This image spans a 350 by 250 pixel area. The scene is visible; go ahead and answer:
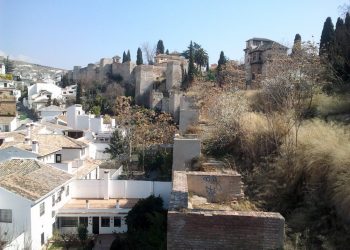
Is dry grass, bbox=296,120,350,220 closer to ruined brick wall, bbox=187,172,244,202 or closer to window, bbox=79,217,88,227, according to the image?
ruined brick wall, bbox=187,172,244,202

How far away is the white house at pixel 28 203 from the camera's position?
1293 centimetres

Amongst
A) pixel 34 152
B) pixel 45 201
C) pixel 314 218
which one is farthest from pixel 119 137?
pixel 314 218

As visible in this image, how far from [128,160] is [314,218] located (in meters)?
16.7

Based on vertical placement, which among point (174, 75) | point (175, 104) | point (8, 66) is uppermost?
point (8, 66)

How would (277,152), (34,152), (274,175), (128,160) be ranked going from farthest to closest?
1. (128,160)
2. (34,152)
3. (277,152)
4. (274,175)

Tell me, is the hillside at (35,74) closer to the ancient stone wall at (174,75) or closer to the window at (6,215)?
the ancient stone wall at (174,75)

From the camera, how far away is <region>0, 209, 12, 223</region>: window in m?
13.2

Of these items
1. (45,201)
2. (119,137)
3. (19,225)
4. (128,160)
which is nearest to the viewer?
(19,225)

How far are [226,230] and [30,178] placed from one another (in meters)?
11.4

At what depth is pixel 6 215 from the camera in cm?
1329

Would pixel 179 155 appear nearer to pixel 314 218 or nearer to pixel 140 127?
pixel 314 218

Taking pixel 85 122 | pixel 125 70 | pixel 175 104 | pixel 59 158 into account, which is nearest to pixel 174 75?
pixel 175 104

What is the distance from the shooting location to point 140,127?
2291cm

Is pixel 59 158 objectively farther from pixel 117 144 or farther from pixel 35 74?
pixel 35 74
